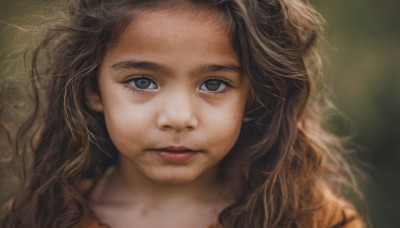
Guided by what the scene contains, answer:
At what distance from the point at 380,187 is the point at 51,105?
2106 millimetres

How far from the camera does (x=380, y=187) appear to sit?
384 cm

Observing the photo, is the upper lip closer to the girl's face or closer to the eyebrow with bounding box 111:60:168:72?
the girl's face

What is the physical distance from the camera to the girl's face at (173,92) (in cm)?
205

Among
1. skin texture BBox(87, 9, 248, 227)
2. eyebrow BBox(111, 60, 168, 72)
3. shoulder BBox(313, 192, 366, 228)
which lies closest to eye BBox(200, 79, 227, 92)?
skin texture BBox(87, 9, 248, 227)

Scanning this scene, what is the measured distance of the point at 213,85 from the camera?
2152 millimetres

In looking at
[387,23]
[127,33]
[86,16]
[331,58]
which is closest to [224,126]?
[127,33]

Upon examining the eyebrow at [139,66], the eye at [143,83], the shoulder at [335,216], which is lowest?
the shoulder at [335,216]

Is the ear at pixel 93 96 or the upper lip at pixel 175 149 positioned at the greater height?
the ear at pixel 93 96

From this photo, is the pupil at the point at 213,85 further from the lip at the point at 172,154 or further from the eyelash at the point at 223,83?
the lip at the point at 172,154

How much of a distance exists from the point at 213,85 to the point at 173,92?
14 centimetres

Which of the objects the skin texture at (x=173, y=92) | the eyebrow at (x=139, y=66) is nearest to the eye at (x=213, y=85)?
the skin texture at (x=173, y=92)

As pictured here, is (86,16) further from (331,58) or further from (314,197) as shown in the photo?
(331,58)

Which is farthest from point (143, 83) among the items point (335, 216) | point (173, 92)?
point (335, 216)

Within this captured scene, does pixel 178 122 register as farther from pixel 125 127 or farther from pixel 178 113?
pixel 125 127
